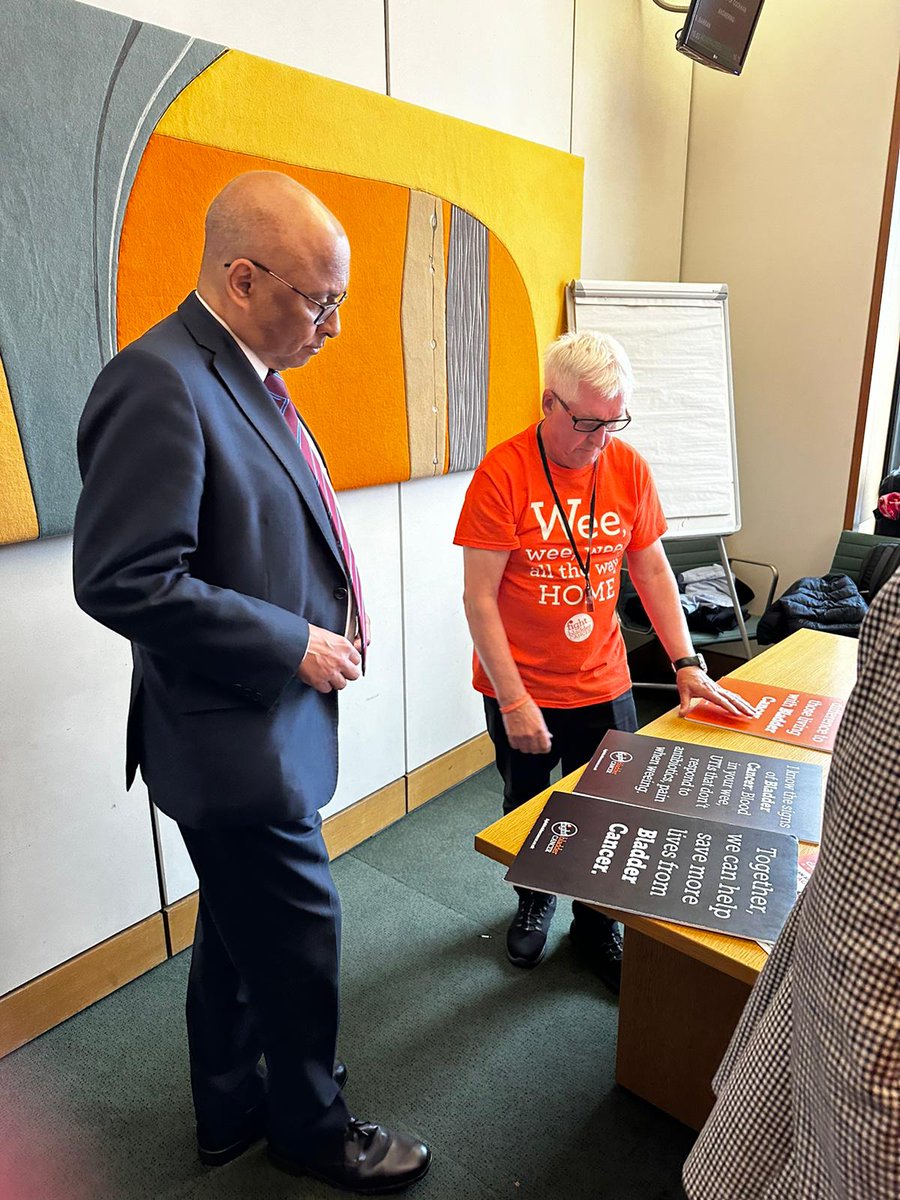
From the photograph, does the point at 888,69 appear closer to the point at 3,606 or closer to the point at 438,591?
the point at 438,591

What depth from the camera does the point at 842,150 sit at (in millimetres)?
3273

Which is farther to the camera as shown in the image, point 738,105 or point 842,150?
point 738,105

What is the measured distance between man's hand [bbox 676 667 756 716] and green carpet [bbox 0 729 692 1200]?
80 cm

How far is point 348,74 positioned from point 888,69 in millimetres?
2221

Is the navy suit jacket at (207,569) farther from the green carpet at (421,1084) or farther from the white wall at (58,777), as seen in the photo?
the green carpet at (421,1084)

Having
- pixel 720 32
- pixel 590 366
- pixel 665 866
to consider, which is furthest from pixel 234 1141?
pixel 720 32

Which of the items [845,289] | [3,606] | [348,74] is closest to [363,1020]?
[3,606]

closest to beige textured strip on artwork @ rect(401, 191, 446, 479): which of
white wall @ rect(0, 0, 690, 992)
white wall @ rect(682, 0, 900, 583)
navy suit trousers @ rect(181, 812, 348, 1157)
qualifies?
white wall @ rect(0, 0, 690, 992)

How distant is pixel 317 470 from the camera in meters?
1.33

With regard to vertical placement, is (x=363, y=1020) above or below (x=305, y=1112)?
below

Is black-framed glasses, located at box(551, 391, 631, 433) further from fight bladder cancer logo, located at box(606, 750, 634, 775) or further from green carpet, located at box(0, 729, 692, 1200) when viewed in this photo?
green carpet, located at box(0, 729, 692, 1200)

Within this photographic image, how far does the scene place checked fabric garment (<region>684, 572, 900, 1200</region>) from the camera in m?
0.43

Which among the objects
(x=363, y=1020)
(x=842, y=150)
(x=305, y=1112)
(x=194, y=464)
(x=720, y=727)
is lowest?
(x=363, y=1020)

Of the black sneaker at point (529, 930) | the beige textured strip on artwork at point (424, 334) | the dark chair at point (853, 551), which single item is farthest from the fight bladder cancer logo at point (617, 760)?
the dark chair at point (853, 551)
